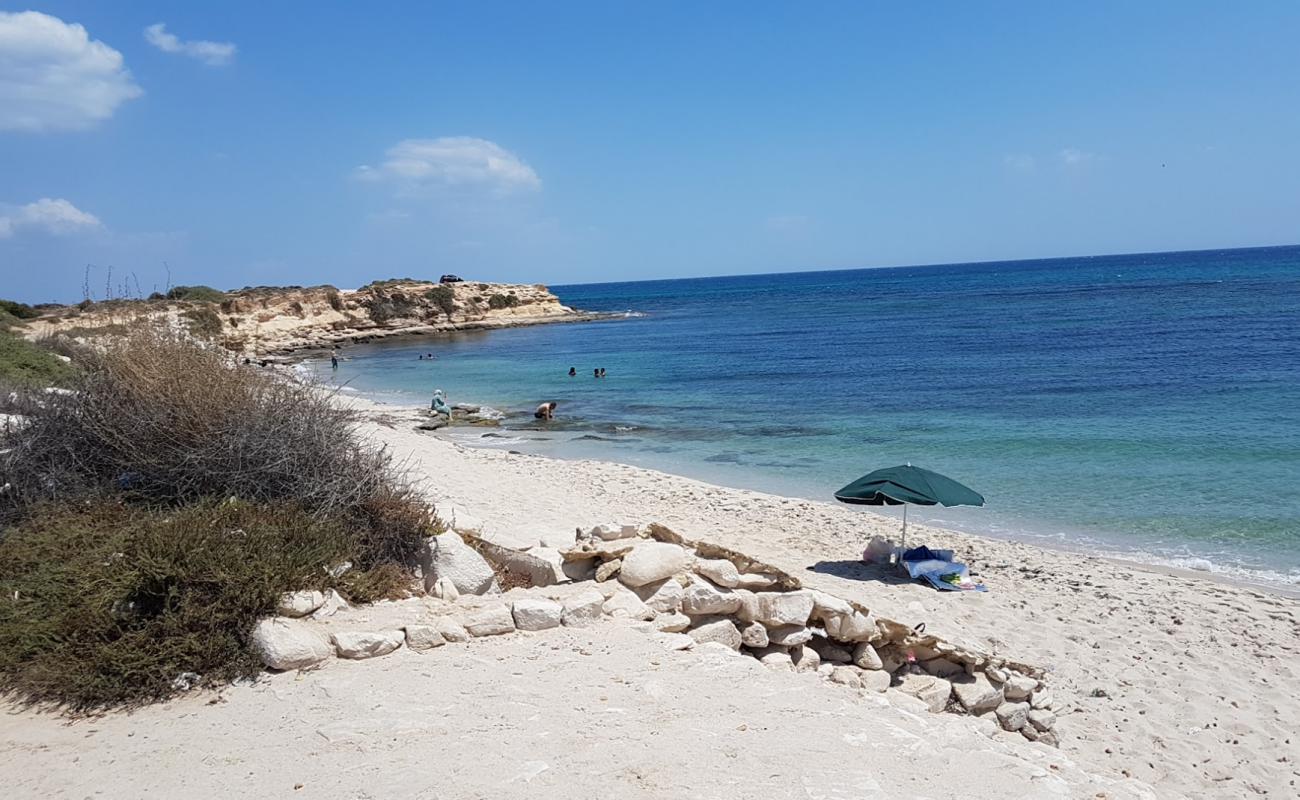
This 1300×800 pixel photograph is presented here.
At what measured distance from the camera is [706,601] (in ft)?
24.1

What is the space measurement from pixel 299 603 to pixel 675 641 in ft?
9.53

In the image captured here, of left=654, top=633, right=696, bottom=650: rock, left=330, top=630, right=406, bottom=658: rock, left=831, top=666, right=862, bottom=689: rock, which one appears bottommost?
left=831, top=666, right=862, bottom=689: rock

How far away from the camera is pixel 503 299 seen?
80.1 metres

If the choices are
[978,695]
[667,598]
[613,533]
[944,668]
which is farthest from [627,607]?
[978,695]

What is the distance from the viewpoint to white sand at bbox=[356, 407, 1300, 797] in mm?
7105

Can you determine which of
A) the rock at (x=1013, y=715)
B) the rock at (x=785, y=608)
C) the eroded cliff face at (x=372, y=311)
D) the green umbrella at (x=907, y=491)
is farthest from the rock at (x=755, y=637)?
the eroded cliff face at (x=372, y=311)

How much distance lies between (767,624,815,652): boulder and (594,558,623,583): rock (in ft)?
4.96

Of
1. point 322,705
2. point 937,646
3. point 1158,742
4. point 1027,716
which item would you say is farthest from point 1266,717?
point 322,705

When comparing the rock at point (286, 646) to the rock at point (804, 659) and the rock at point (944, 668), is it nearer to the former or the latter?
the rock at point (804, 659)

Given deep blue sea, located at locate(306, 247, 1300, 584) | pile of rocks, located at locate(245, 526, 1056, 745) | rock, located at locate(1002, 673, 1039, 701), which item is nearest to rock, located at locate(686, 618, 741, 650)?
pile of rocks, located at locate(245, 526, 1056, 745)

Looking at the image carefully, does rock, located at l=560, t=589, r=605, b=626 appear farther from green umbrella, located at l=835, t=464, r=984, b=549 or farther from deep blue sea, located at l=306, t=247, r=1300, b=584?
deep blue sea, located at l=306, t=247, r=1300, b=584

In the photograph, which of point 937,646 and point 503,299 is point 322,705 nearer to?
point 937,646

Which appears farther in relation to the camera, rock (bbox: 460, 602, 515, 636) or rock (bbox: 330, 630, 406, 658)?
rock (bbox: 460, 602, 515, 636)

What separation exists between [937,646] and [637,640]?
9.73 feet
